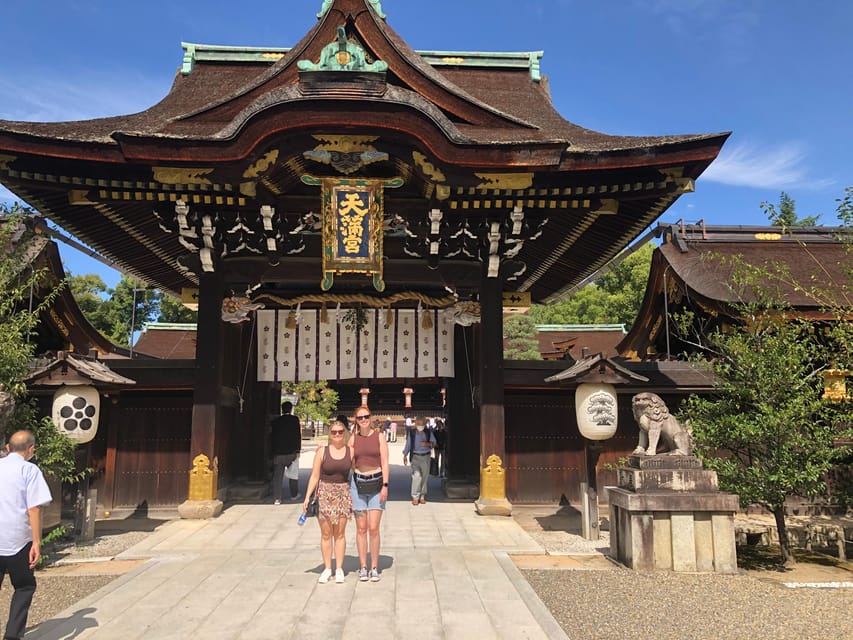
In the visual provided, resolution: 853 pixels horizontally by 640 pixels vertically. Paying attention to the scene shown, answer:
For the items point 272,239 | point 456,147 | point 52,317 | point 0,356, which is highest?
point 456,147

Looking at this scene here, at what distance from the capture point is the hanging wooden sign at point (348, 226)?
9438 millimetres

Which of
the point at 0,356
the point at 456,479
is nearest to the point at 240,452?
the point at 456,479

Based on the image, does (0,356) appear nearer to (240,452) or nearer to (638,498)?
(240,452)

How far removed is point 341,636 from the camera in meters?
4.53

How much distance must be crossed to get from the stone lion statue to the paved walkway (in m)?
2.03

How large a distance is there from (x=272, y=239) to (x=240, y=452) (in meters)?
4.94

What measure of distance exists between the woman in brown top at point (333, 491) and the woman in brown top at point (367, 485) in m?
0.10

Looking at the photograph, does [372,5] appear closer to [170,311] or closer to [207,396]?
[207,396]

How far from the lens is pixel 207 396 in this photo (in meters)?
9.77

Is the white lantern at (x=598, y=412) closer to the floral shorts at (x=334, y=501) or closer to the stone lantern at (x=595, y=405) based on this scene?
the stone lantern at (x=595, y=405)

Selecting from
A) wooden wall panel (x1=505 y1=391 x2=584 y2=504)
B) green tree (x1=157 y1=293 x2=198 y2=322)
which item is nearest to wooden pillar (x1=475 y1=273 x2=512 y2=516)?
wooden wall panel (x1=505 y1=391 x2=584 y2=504)

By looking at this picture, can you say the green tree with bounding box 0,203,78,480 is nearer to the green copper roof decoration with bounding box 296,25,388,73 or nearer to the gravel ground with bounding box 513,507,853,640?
the green copper roof decoration with bounding box 296,25,388,73

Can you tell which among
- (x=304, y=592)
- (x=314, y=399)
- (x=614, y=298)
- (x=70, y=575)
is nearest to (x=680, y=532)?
(x=304, y=592)

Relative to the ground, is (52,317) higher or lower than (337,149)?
lower
